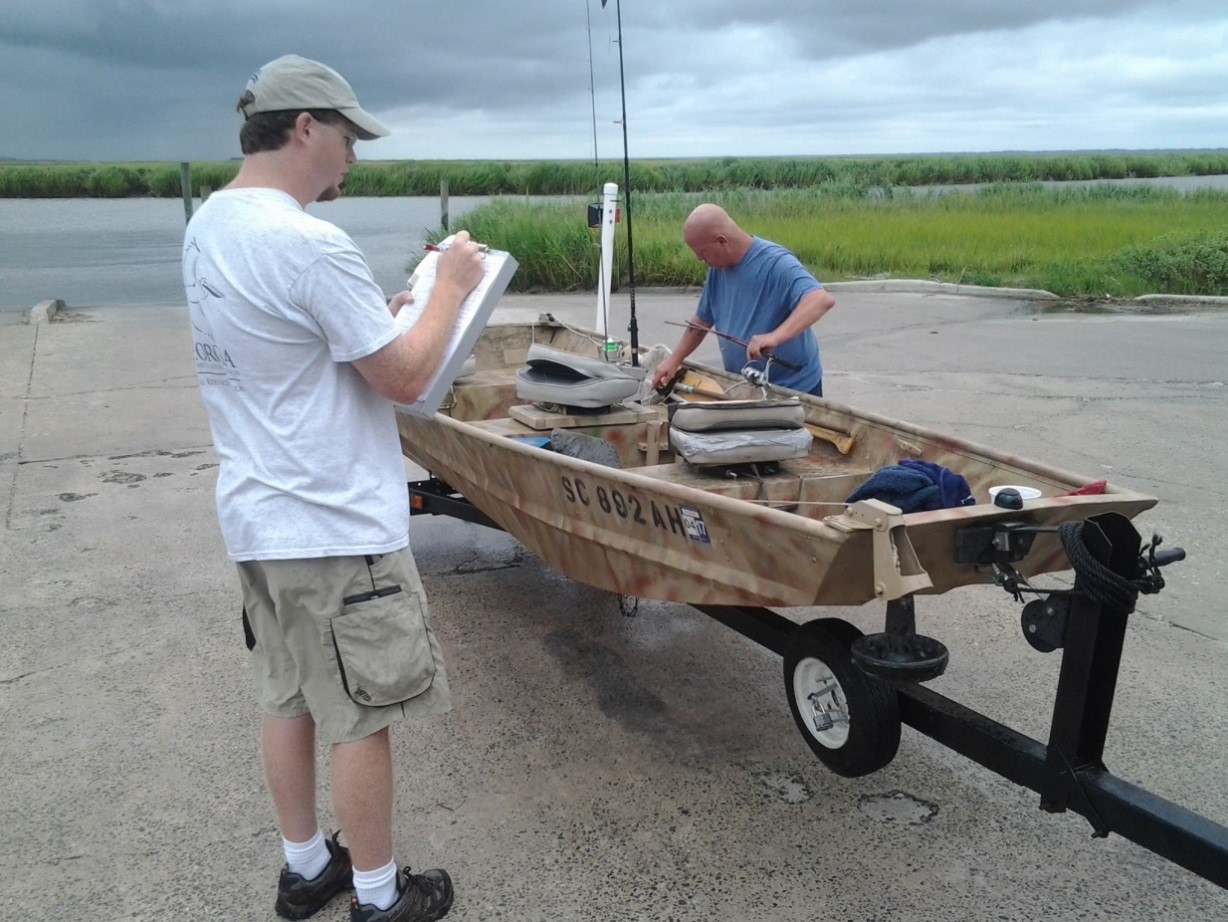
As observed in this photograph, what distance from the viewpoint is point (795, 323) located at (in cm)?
451

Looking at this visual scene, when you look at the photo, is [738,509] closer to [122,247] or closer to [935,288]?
[935,288]

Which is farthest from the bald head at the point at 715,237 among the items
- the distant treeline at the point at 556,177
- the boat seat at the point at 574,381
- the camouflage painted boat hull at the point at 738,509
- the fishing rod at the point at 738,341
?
the distant treeline at the point at 556,177

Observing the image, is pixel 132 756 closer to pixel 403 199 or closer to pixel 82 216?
pixel 403 199

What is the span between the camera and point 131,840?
2.95 meters

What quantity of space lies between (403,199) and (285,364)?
39.1 meters

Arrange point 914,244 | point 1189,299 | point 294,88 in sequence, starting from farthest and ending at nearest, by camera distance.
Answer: point 914,244 < point 1189,299 < point 294,88

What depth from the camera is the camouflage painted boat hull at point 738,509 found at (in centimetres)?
254

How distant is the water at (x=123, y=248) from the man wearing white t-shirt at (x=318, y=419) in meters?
8.06

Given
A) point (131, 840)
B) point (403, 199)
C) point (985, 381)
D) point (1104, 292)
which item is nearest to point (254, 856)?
point (131, 840)

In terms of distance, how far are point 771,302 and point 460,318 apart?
264 centimetres

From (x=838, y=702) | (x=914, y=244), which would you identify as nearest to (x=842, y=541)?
(x=838, y=702)

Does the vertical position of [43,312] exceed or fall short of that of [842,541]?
it falls short

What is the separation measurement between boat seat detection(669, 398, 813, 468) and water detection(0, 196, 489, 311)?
7168 millimetres

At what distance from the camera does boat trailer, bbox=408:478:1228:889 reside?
2191 millimetres
